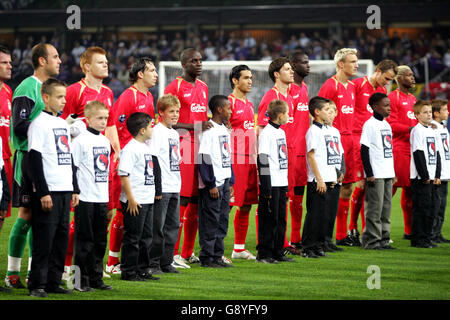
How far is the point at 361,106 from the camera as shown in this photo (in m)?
9.85

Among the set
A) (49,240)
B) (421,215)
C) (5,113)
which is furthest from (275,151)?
(49,240)

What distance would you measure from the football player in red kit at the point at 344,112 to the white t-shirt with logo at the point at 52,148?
14.8 ft

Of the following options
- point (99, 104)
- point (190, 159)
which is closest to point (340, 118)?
point (190, 159)

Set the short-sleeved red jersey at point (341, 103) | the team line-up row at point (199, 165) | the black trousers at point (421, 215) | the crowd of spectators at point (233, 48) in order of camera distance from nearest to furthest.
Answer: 1. the team line-up row at point (199, 165)
2. the black trousers at point (421, 215)
3. the short-sleeved red jersey at point (341, 103)
4. the crowd of spectators at point (233, 48)

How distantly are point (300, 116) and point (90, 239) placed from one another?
12.5 ft

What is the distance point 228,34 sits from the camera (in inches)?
1115

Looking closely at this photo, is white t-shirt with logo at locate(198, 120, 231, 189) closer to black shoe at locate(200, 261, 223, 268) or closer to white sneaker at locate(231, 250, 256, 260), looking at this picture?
black shoe at locate(200, 261, 223, 268)

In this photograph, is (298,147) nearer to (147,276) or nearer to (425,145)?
(425,145)

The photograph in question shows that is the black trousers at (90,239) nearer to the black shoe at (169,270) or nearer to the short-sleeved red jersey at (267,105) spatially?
the black shoe at (169,270)

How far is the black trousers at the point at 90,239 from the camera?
6.22 m

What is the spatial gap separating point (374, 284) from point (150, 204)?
225 centimetres

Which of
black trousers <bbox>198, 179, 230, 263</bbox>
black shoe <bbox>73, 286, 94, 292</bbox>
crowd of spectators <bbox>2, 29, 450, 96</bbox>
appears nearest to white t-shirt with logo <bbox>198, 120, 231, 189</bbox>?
black trousers <bbox>198, 179, 230, 263</bbox>

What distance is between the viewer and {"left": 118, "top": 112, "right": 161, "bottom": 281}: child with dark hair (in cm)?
666

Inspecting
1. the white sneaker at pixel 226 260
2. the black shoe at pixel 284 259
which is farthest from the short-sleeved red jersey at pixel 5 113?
the black shoe at pixel 284 259
